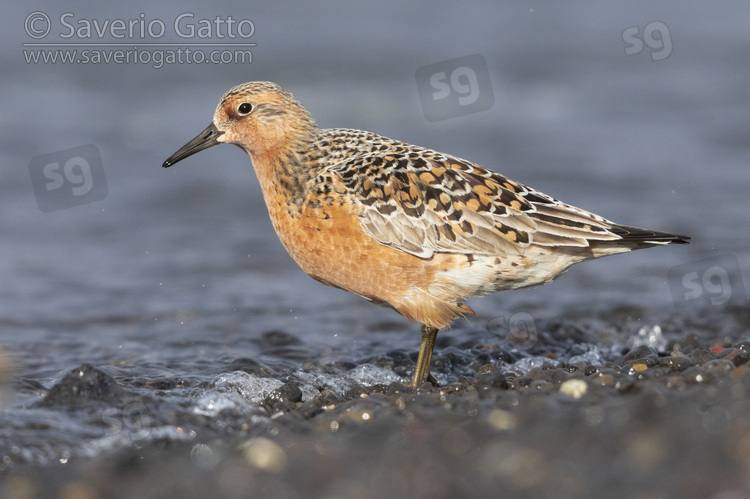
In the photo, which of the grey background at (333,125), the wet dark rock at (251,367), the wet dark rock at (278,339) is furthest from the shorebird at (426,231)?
the grey background at (333,125)

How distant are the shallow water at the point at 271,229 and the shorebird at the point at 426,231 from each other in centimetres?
117

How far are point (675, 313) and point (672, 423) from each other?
5.30 m

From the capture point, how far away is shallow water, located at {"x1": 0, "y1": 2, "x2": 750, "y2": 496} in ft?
26.6

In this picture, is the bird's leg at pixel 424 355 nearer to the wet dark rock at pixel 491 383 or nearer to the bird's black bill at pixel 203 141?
the wet dark rock at pixel 491 383

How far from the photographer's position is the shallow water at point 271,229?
8102 millimetres

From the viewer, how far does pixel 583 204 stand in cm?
1288

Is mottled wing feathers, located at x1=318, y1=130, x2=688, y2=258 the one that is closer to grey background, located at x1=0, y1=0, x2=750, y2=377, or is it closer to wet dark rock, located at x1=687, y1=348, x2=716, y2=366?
wet dark rock, located at x1=687, y1=348, x2=716, y2=366

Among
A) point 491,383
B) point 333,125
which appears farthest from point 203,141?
point 333,125

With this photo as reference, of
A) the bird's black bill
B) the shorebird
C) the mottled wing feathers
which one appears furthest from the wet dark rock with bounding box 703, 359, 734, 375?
the bird's black bill

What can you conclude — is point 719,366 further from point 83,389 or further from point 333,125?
point 333,125

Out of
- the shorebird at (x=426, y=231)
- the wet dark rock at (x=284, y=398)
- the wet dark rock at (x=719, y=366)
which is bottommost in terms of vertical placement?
the wet dark rock at (x=719, y=366)

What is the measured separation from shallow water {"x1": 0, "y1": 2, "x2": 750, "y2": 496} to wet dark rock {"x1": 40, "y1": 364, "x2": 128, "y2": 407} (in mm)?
82

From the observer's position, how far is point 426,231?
7.04 m

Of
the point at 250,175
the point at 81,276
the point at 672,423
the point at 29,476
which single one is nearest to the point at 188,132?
the point at 250,175
